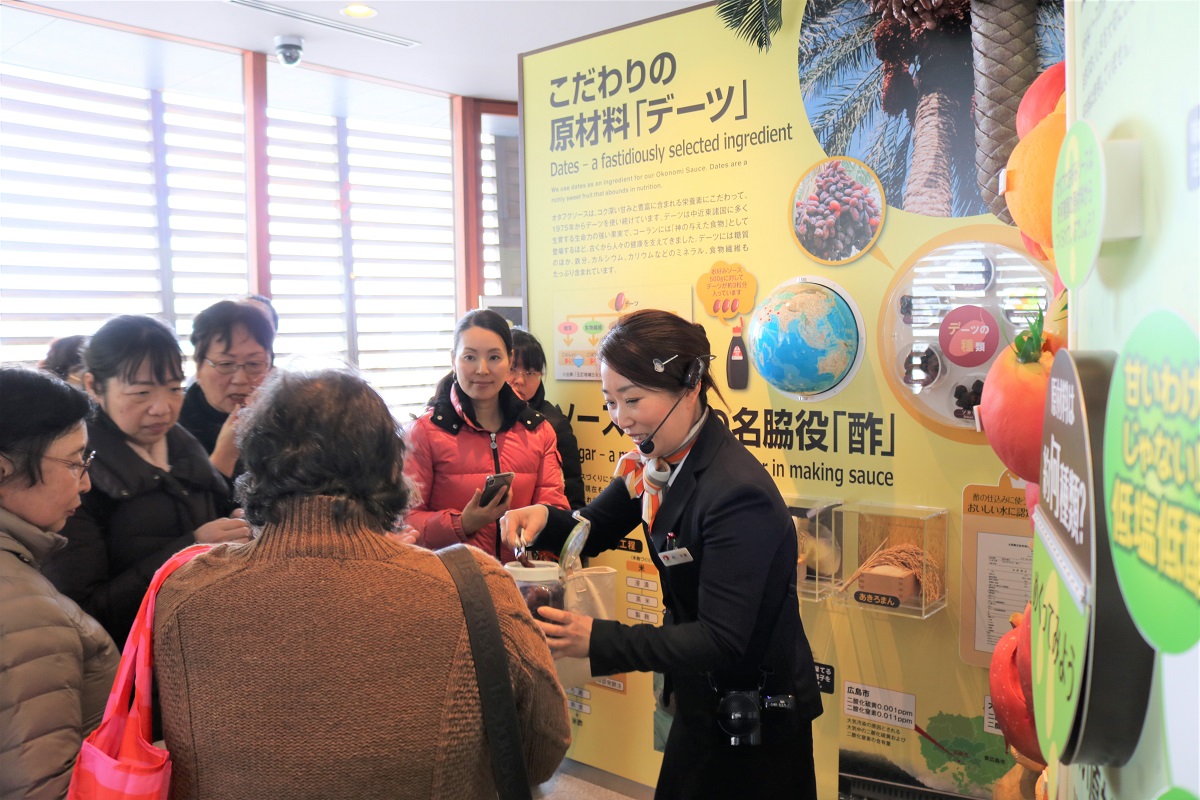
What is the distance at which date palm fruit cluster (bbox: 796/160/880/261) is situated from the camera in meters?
2.69

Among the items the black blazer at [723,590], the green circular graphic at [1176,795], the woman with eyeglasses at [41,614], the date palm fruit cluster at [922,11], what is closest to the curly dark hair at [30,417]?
the woman with eyeglasses at [41,614]

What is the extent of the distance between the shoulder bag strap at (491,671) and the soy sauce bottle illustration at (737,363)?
1901mm

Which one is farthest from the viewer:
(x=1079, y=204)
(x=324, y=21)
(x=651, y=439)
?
(x=324, y=21)

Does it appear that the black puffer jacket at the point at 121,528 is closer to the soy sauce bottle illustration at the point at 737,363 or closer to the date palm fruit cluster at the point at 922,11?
the soy sauce bottle illustration at the point at 737,363

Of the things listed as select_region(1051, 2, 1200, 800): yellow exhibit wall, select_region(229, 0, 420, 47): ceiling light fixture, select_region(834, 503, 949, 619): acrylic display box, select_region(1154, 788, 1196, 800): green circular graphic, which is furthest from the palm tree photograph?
select_region(229, 0, 420, 47): ceiling light fixture

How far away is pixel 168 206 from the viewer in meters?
4.61

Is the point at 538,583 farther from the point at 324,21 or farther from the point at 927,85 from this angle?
the point at 324,21

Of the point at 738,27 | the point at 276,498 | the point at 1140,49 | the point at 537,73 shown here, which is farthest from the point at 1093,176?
the point at 537,73

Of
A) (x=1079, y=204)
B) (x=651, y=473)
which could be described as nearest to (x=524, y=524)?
(x=651, y=473)

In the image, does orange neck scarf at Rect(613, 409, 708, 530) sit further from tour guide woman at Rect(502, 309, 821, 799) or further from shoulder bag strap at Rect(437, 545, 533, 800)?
shoulder bag strap at Rect(437, 545, 533, 800)

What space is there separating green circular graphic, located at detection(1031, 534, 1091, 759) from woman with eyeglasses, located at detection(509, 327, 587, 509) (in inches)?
93.8

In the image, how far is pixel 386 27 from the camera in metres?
4.47

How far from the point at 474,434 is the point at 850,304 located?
1315 mm

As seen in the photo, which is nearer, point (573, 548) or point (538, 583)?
point (538, 583)
